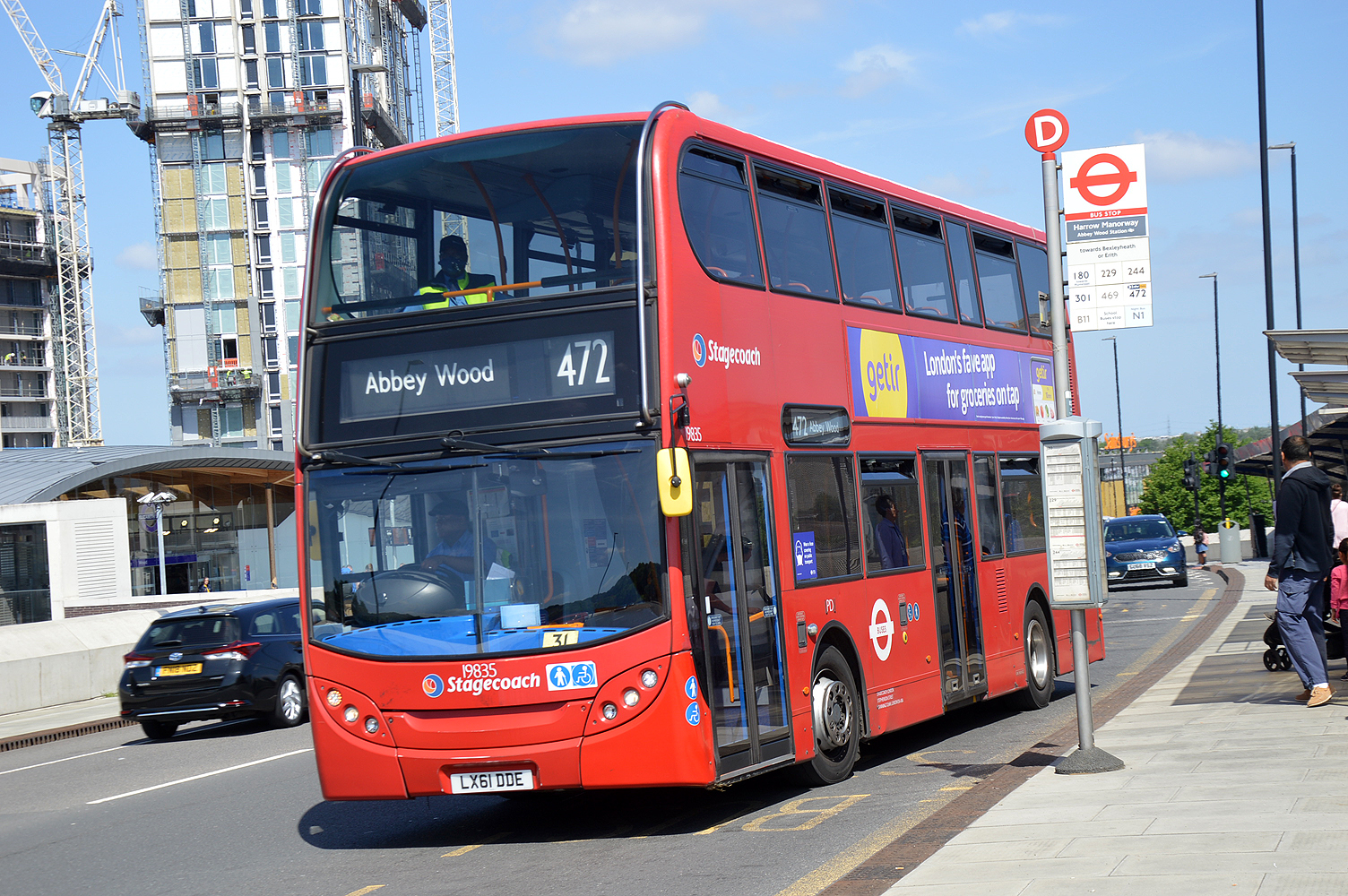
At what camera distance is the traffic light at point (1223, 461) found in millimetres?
41594

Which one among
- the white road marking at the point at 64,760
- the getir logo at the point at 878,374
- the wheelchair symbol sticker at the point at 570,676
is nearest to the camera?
the wheelchair symbol sticker at the point at 570,676

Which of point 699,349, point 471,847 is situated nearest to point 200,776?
point 471,847

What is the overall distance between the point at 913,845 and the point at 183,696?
40.8 feet

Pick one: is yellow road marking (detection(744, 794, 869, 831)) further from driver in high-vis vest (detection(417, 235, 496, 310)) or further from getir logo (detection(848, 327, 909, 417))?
driver in high-vis vest (detection(417, 235, 496, 310))

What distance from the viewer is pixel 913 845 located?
26.0 feet

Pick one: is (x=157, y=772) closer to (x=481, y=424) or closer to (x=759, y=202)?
(x=481, y=424)

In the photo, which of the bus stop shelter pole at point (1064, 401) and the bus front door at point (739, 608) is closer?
the bus front door at point (739, 608)

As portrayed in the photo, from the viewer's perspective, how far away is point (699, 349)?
9.26 meters

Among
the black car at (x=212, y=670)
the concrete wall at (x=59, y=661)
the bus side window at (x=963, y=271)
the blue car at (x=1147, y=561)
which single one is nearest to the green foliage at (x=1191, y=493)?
the blue car at (x=1147, y=561)

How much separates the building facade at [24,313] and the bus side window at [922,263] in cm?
12894

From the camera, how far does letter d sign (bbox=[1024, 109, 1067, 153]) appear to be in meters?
10.1

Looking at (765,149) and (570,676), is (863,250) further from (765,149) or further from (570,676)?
(570,676)

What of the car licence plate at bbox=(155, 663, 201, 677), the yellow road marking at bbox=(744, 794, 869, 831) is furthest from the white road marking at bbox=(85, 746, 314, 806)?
the yellow road marking at bbox=(744, 794, 869, 831)

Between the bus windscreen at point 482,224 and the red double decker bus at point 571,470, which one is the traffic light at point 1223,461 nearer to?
the red double decker bus at point 571,470
